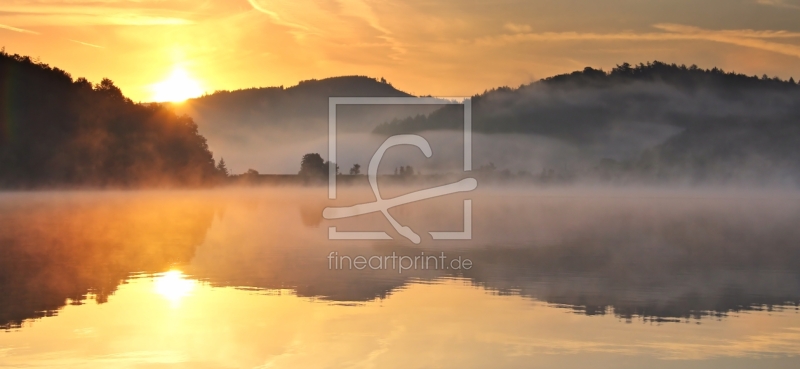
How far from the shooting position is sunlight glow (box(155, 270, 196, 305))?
16.3 meters

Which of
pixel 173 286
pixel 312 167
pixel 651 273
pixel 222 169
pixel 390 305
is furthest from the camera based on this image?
pixel 312 167

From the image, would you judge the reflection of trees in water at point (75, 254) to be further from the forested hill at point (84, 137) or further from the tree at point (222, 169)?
the tree at point (222, 169)

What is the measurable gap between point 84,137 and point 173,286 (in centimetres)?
9571

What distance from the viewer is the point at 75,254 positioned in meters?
22.6

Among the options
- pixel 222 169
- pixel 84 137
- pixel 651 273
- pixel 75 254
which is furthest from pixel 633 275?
pixel 222 169

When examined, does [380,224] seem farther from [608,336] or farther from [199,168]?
[199,168]

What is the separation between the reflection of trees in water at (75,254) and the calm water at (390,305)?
0.09 m

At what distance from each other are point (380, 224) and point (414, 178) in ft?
352

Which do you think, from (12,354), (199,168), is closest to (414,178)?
(199,168)

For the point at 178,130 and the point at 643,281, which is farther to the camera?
the point at 178,130

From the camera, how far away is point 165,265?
21109 millimetres

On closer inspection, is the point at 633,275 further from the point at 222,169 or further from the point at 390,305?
the point at 222,169

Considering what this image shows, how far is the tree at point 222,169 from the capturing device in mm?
125250

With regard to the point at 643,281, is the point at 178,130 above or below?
above
